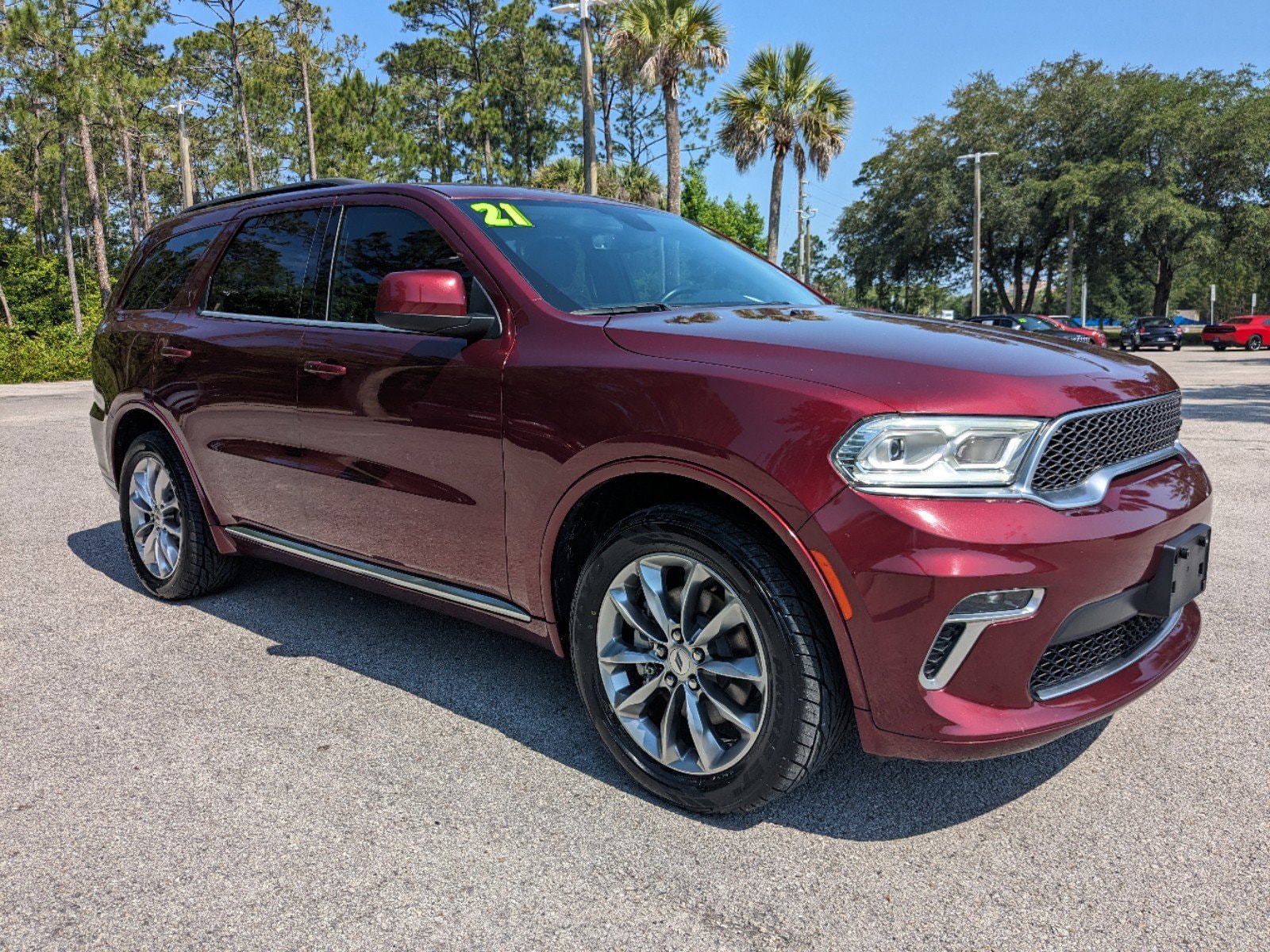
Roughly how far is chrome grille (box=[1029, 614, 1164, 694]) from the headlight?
0.46 metres

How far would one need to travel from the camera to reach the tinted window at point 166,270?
14.6 ft

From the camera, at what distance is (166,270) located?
4.66 metres

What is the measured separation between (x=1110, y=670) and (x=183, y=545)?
3.87 metres

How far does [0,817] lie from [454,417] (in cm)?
171

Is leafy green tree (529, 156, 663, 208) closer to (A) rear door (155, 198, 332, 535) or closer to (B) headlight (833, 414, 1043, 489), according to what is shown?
(A) rear door (155, 198, 332, 535)

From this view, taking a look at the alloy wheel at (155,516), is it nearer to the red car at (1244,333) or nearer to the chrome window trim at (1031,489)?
the chrome window trim at (1031,489)

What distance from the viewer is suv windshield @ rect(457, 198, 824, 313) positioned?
10.3 feet

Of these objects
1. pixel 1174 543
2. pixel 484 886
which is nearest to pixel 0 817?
pixel 484 886

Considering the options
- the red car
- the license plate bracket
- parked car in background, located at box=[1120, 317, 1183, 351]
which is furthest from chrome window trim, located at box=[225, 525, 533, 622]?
the red car

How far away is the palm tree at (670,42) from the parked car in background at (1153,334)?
23.0 m

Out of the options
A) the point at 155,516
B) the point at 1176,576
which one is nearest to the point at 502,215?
the point at 1176,576

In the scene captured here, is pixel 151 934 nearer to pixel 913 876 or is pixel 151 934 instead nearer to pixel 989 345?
pixel 913 876

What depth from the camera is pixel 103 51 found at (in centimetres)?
3288

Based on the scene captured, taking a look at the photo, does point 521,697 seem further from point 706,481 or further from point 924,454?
point 924,454
